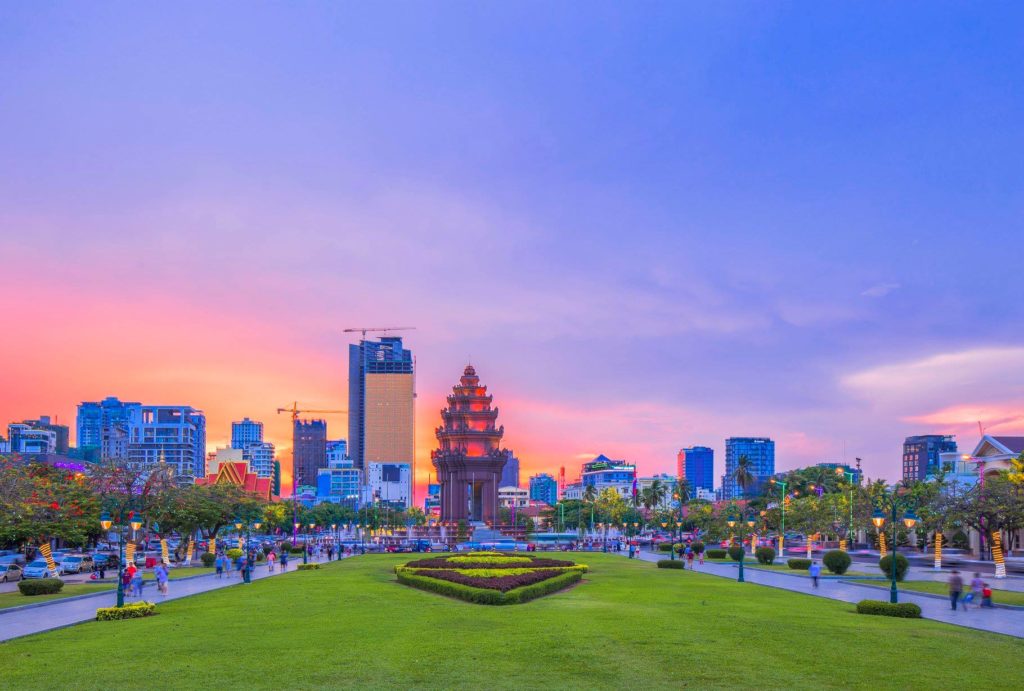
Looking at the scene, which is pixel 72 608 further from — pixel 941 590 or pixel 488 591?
pixel 941 590

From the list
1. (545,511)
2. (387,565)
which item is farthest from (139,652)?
(545,511)

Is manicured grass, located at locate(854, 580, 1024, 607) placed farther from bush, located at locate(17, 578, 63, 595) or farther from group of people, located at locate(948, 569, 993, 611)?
bush, located at locate(17, 578, 63, 595)

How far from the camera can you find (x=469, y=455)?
137 meters

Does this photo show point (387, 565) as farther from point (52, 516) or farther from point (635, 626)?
point (635, 626)

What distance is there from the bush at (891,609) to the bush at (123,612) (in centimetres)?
2591

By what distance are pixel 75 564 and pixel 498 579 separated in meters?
36.2

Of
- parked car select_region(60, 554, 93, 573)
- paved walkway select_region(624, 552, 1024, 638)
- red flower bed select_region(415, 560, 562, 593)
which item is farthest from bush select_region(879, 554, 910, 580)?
parked car select_region(60, 554, 93, 573)

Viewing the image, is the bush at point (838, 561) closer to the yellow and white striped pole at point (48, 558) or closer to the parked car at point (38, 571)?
the parked car at point (38, 571)

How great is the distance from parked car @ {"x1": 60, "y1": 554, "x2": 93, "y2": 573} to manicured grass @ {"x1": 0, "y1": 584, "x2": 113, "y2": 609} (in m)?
13.5

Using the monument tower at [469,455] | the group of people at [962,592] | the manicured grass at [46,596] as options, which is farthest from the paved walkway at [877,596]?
the monument tower at [469,455]

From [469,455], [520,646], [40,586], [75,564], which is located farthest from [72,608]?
[469,455]

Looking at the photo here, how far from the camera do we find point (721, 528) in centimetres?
8981

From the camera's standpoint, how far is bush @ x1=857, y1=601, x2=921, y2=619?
1228 inches

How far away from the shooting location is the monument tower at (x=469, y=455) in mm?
136250
